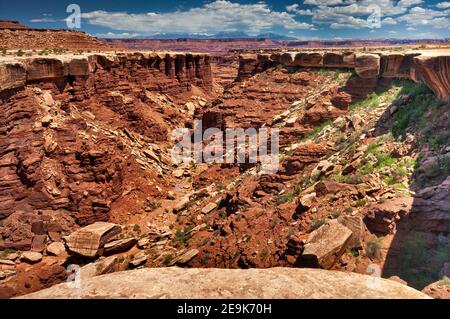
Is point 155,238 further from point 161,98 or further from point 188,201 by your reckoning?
point 161,98

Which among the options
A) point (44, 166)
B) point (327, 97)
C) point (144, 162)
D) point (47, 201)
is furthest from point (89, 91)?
point (327, 97)

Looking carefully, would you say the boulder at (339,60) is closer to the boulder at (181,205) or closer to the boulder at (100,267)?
the boulder at (181,205)

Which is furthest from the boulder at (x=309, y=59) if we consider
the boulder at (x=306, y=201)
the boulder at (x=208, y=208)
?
the boulder at (x=306, y=201)

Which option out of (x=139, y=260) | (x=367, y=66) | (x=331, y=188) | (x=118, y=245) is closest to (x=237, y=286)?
(x=331, y=188)

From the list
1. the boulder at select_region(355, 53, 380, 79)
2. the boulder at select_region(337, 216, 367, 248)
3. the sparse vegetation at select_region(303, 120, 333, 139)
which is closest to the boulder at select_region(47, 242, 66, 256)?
the boulder at select_region(337, 216, 367, 248)

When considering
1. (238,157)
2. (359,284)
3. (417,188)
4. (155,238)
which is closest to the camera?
(359,284)

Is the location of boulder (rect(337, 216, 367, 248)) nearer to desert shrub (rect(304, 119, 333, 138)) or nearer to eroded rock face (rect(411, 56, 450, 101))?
eroded rock face (rect(411, 56, 450, 101))
